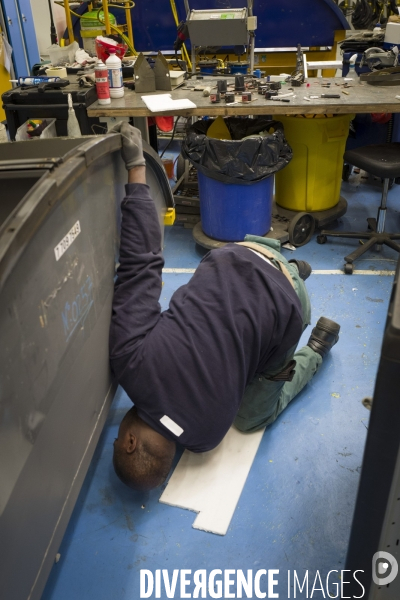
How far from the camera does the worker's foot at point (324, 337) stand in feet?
6.72

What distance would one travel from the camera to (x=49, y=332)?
1.03 m

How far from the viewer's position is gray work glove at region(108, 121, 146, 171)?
1456mm

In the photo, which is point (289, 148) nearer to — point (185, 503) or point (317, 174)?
point (317, 174)

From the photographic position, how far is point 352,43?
13.9 feet

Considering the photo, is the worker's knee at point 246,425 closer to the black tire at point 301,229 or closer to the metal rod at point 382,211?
the black tire at point 301,229

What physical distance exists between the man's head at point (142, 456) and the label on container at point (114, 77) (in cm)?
207

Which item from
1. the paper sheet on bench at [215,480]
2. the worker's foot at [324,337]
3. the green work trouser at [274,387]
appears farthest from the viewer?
the worker's foot at [324,337]

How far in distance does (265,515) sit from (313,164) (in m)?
2.13

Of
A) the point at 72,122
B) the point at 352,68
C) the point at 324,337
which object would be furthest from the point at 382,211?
the point at 72,122

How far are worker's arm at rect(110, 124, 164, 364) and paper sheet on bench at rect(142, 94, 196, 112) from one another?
1.23m

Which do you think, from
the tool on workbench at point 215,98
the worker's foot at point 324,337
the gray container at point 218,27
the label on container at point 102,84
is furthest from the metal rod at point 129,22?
the worker's foot at point 324,337

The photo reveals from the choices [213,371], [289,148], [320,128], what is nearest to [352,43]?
[320,128]

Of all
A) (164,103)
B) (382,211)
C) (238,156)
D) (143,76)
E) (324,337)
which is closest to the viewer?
(324,337)

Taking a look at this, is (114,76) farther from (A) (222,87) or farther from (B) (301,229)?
(B) (301,229)
